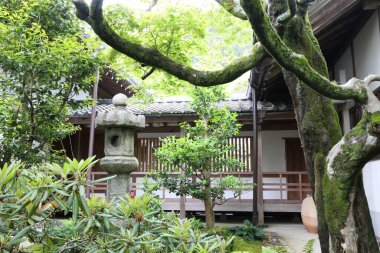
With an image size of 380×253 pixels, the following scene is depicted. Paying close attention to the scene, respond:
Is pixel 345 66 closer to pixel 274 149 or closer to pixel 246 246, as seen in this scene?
pixel 274 149

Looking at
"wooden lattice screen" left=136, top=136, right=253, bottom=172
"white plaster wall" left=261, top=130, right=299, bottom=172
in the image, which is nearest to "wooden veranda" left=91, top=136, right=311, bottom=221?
"wooden lattice screen" left=136, top=136, right=253, bottom=172

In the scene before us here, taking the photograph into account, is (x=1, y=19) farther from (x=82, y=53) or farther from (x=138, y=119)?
(x=138, y=119)

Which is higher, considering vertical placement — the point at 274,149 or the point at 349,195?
the point at 274,149

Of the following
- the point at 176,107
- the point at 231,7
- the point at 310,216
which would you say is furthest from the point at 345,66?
the point at 176,107

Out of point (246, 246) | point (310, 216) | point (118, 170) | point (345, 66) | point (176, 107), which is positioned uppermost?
point (345, 66)

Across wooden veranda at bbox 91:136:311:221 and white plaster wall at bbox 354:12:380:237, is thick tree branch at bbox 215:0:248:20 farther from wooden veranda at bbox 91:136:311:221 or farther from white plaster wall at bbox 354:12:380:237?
wooden veranda at bbox 91:136:311:221

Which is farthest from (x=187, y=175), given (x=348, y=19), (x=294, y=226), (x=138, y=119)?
(x=348, y=19)

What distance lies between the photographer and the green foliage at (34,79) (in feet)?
17.2

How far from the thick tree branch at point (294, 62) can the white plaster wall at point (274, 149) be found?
8.60m

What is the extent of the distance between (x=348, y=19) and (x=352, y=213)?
200 inches

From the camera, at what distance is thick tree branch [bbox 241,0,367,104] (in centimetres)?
247

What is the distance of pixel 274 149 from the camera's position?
37.4 feet

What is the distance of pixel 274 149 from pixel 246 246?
5506 millimetres

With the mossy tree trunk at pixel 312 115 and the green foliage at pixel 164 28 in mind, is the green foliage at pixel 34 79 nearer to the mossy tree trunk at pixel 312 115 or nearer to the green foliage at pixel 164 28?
the green foliage at pixel 164 28
